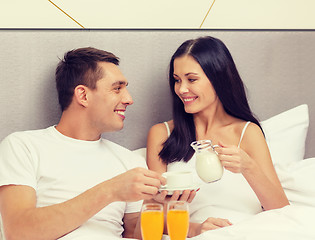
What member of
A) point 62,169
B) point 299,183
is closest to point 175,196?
point 62,169

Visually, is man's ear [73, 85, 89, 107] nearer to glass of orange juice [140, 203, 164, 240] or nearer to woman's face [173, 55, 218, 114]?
woman's face [173, 55, 218, 114]

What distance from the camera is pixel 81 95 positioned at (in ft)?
5.74

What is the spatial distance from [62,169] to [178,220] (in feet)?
1.88

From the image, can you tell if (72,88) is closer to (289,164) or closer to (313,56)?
(289,164)

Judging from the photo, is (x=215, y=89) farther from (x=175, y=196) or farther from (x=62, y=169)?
(x=62, y=169)

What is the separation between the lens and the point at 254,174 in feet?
5.18

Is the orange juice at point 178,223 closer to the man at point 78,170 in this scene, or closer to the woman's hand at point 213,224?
the man at point 78,170

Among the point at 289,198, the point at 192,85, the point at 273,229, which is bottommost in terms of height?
the point at 289,198

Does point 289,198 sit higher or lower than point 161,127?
lower

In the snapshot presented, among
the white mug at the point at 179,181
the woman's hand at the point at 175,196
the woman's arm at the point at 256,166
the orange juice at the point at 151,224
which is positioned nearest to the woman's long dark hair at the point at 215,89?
the woman's arm at the point at 256,166

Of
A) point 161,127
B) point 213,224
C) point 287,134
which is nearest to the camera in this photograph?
point 213,224

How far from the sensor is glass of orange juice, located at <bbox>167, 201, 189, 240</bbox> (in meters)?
1.24

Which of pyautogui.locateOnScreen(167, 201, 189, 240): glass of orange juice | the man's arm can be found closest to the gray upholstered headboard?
the man's arm
